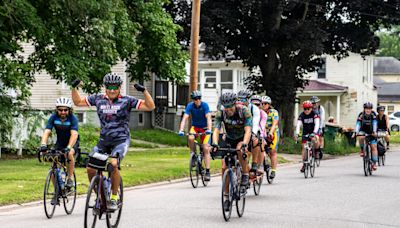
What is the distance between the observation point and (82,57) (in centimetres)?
2525

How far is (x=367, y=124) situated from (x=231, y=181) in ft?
30.6

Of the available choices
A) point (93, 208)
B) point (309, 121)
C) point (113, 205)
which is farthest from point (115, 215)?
point (309, 121)

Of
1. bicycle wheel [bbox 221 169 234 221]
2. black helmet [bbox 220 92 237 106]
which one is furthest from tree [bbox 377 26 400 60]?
bicycle wheel [bbox 221 169 234 221]

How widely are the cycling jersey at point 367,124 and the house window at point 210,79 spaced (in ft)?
110

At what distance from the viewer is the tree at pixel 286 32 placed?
3319 cm

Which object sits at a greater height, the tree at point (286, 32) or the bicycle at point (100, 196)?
the tree at point (286, 32)

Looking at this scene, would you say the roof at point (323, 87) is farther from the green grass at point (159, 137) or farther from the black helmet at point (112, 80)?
the black helmet at point (112, 80)

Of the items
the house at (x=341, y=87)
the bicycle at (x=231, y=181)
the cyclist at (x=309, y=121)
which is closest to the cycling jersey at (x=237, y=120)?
the bicycle at (x=231, y=181)

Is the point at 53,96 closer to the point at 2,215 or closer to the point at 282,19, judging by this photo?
the point at 282,19

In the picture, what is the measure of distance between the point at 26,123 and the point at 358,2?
15610 millimetres

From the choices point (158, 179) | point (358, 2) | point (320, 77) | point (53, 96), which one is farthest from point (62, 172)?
point (320, 77)

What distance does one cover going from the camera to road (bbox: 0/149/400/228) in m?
11.6

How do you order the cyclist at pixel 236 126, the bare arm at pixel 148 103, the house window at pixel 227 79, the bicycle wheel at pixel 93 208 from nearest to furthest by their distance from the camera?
the bicycle wheel at pixel 93 208 → the bare arm at pixel 148 103 → the cyclist at pixel 236 126 → the house window at pixel 227 79

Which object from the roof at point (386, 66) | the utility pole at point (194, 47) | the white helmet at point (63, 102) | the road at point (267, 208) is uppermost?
the roof at point (386, 66)
